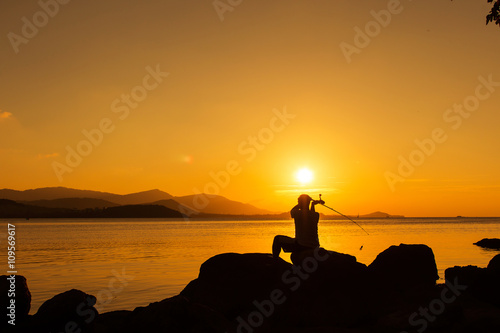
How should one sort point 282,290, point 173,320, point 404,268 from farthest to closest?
point 404,268 → point 282,290 → point 173,320

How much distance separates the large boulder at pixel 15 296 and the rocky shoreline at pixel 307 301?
25mm

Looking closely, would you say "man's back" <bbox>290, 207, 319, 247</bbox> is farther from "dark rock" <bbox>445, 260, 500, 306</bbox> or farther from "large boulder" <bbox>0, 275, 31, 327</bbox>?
"large boulder" <bbox>0, 275, 31, 327</bbox>

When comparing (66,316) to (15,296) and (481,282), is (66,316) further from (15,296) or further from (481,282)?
(481,282)

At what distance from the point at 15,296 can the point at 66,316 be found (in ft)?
5.27

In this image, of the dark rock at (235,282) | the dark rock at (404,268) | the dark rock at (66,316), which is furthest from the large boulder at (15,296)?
the dark rock at (404,268)

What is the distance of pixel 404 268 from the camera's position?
14.1 meters

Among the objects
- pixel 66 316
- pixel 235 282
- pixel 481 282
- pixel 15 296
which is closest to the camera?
pixel 66 316

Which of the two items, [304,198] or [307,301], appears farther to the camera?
[304,198]

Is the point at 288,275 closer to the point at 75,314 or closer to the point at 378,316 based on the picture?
the point at 378,316

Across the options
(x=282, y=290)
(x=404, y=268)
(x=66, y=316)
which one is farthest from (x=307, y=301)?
(x=66, y=316)

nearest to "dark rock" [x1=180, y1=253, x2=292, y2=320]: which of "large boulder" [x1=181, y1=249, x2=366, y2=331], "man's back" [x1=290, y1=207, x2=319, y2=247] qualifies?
"large boulder" [x1=181, y1=249, x2=366, y2=331]

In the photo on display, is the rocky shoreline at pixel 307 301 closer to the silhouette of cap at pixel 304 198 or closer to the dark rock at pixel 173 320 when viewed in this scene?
the dark rock at pixel 173 320

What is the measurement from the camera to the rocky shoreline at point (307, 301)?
10086mm

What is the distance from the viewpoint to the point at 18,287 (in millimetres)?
11742
